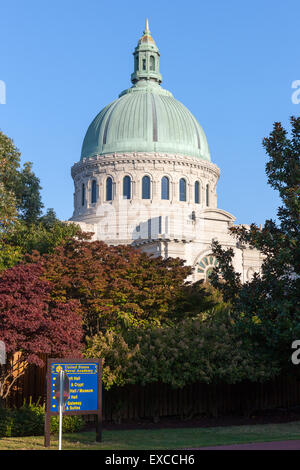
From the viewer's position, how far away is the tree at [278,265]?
24.5m

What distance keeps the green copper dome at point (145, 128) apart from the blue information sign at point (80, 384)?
63819 mm

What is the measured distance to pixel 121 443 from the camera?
2044 cm

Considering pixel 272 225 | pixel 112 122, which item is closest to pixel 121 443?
pixel 272 225

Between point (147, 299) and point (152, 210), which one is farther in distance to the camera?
point (152, 210)

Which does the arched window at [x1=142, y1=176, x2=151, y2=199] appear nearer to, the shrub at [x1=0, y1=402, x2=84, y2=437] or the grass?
the grass

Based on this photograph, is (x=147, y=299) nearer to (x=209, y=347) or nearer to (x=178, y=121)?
(x=209, y=347)

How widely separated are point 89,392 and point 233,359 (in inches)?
322

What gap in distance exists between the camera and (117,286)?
1253 inches

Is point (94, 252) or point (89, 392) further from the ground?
point (94, 252)

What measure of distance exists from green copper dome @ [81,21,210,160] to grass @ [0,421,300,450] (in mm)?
61140

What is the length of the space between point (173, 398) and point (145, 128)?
194 feet

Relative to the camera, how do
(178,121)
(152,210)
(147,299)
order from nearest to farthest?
1. (147,299)
2. (152,210)
3. (178,121)

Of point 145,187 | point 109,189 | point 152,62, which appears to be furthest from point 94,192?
point 152,62
